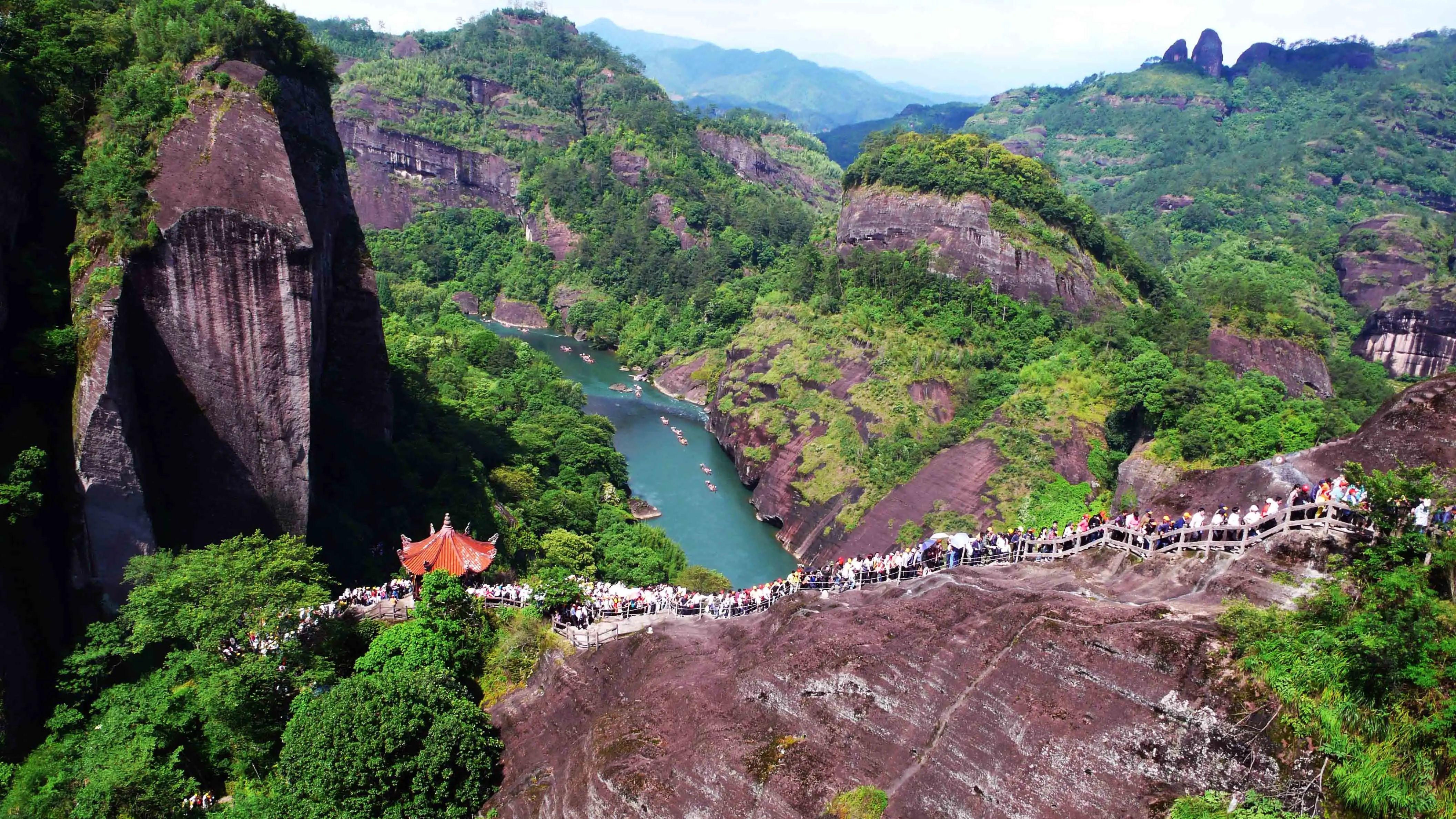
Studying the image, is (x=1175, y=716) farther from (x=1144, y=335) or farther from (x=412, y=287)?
(x=412, y=287)

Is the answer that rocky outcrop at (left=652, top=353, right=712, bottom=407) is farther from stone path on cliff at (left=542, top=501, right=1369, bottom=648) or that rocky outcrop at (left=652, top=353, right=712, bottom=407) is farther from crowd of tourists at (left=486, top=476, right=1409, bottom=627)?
stone path on cliff at (left=542, top=501, right=1369, bottom=648)

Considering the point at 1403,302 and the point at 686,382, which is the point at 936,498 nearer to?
the point at 686,382

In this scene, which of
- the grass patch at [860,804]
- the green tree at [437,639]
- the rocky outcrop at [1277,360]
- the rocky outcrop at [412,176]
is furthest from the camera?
the rocky outcrop at [412,176]

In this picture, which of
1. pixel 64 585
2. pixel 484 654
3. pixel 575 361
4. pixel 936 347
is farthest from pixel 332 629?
pixel 575 361

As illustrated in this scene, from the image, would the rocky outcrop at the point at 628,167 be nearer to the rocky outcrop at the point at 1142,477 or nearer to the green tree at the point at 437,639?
the rocky outcrop at the point at 1142,477

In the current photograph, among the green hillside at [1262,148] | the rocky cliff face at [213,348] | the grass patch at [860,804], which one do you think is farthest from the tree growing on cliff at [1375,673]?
the green hillside at [1262,148]

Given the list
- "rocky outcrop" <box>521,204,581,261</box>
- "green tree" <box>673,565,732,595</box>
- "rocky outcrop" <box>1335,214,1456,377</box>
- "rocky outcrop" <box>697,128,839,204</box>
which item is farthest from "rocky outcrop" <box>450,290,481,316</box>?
"rocky outcrop" <box>1335,214,1456,377</box>

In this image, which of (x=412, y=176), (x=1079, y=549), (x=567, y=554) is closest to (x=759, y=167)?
(x=412, y=176)
